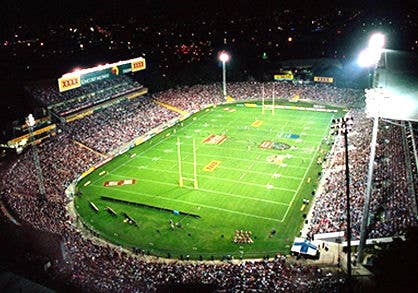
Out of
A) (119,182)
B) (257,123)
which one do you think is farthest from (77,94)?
(257,123)

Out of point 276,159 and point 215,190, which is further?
point 276,159

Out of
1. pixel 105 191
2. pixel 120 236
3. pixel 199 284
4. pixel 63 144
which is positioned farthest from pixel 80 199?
pixel 199 284

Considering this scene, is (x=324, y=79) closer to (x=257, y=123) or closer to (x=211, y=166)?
(x=257, y=123)

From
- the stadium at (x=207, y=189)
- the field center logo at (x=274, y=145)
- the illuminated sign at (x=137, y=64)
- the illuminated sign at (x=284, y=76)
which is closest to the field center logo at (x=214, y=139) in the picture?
the stadium at (x=207, y=189)

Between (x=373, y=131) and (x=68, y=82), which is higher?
(x=373, y=131)

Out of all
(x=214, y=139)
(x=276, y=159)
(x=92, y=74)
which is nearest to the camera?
(x=276, y=159)

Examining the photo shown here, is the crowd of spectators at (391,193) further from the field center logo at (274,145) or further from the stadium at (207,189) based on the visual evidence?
the field center logo at (274,145)
